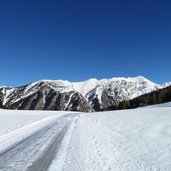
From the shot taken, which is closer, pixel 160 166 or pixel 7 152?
pixel 160 166

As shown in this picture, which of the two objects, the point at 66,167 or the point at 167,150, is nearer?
the point at 66,167

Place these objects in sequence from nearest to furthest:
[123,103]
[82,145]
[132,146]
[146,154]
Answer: [146,154] < [132,146] < [82,145] < [123,103]

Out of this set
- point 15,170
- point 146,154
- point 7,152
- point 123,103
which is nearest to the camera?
point 15,170

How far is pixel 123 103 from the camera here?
136500mm

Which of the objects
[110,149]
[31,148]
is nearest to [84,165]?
[110,149]

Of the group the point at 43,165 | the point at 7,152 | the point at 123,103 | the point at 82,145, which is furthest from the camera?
the point at 123,103

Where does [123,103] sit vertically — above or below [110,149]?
above

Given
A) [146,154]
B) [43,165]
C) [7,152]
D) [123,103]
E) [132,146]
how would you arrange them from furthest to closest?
[123,103] → [132,146] → [7,152] → [146,154] → [43,165]

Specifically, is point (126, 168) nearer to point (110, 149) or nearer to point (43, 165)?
point (43, 165)

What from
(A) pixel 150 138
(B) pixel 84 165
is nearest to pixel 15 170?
(B) pixel 84 165

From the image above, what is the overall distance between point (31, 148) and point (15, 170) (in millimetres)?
3699

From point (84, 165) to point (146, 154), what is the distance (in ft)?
7.45

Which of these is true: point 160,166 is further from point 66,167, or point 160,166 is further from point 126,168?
point 66,167

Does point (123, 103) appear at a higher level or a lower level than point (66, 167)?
higher
